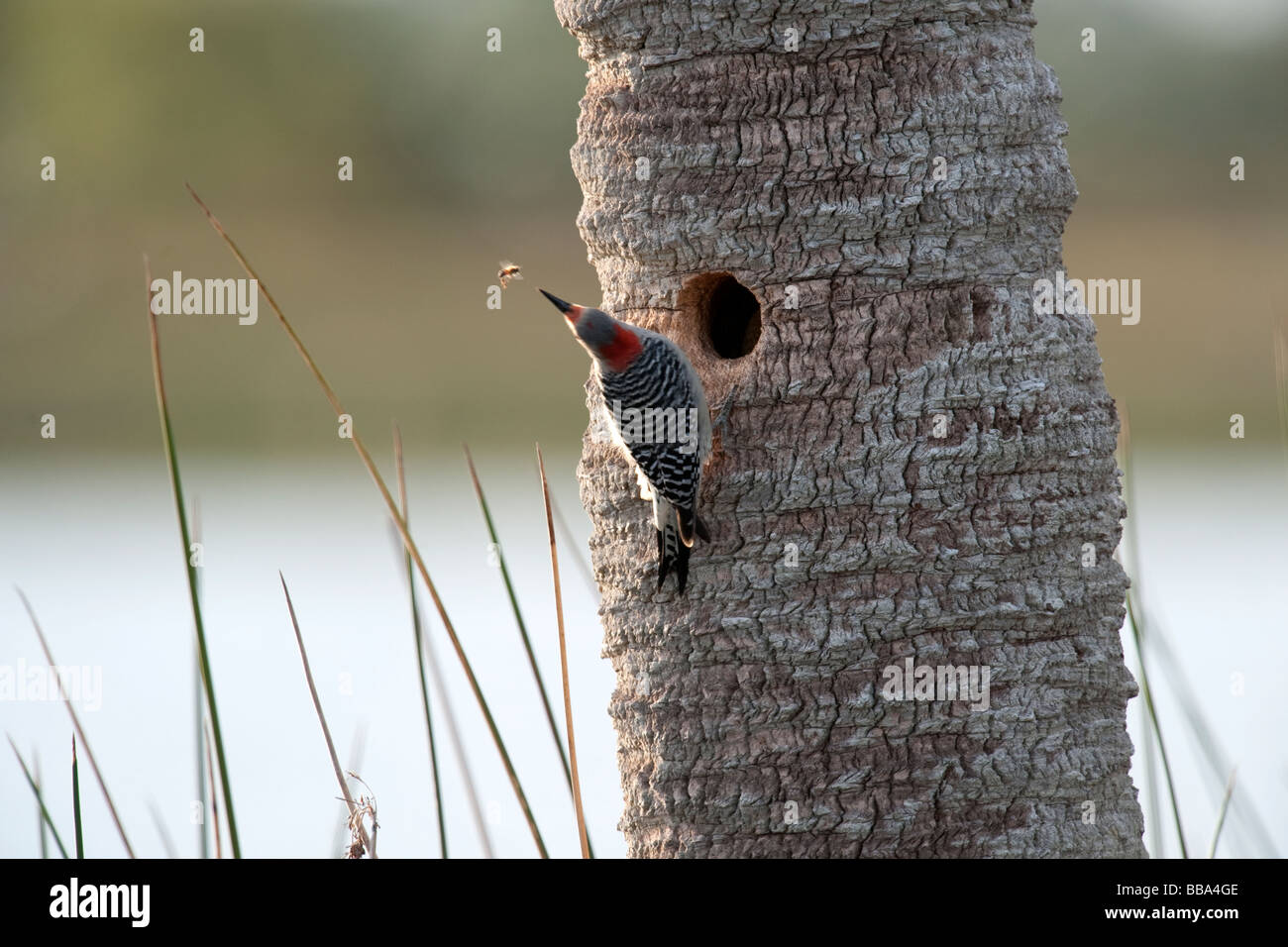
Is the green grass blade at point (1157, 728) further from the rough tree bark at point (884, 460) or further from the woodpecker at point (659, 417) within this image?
the woodpecker at point (659, 417)

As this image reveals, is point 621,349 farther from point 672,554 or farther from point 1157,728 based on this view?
point 1157,728

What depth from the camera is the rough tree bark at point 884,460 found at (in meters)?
3.68

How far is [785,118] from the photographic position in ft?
12.4

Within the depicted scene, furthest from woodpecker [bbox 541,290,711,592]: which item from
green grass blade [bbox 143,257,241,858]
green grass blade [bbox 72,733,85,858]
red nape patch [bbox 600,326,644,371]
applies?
green grass blade [bbox 72,733,85,858]

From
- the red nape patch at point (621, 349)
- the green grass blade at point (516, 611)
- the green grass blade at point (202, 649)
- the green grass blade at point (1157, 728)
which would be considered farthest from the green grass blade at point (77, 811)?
the green grass blade at point (1157, 728)

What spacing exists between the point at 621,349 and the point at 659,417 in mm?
430

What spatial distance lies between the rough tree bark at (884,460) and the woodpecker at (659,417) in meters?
0.08

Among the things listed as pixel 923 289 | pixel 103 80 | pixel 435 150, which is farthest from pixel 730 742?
pixel 103 80

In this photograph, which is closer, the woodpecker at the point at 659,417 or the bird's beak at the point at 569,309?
the woodpecker at the point at 659,417

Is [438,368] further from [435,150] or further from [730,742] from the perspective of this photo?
[730,742]

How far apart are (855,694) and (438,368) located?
17061 millimetres

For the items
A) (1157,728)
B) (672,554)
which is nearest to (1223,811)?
(1157,728)

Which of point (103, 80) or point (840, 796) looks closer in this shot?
point (840, 796)
